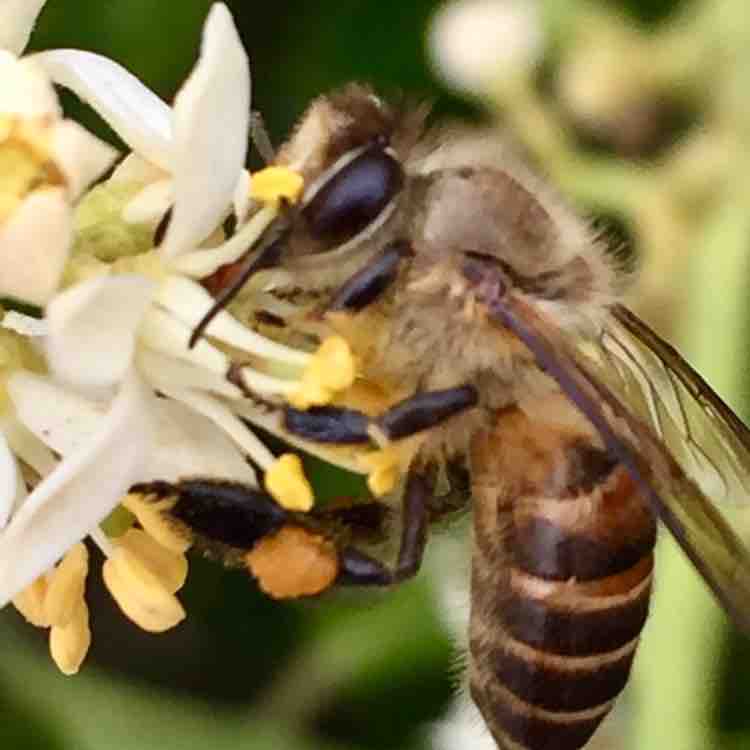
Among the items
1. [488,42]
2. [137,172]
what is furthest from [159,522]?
[488,42]

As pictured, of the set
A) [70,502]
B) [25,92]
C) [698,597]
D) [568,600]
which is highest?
[25,92]

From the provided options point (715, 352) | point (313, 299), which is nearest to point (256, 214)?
point (313, 299)

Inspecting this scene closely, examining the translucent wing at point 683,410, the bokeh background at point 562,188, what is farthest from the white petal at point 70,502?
the bokeh background at point 562,188

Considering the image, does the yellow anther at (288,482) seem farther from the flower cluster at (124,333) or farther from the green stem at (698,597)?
the green stem at (698,597)

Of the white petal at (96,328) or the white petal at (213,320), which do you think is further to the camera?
the white petal at (213,320)

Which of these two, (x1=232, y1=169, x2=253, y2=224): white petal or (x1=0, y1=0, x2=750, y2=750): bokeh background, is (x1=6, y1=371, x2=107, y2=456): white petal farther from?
(x1=0, y1=0, x2=750, y2=750): bokeh background

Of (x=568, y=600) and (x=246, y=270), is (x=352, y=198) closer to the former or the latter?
(x=246, y=270)
